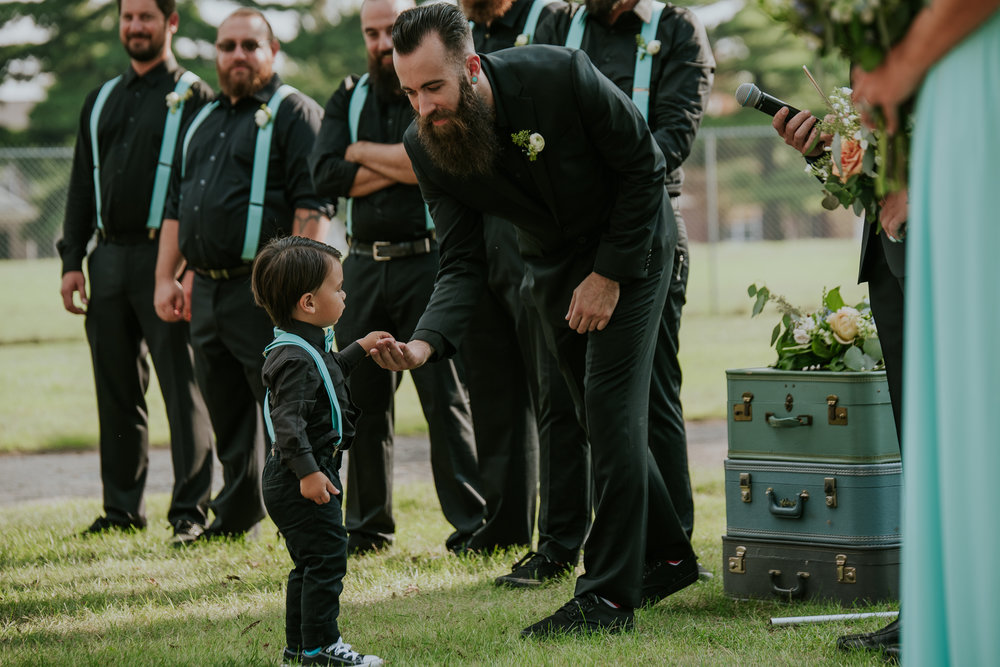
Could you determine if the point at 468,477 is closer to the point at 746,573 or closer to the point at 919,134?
the point at 746,573

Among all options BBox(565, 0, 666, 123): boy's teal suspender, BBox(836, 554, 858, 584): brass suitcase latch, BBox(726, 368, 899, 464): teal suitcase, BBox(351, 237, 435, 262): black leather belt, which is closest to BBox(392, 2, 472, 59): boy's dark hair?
BBox(565, 0, 666, 123): boy's teal suspender

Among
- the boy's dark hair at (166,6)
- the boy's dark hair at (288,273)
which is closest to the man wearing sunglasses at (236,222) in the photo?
the boy's dark hair at (166,6)

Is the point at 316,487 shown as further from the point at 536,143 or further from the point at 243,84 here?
the point at 243,84

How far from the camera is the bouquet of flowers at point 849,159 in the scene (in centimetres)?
337

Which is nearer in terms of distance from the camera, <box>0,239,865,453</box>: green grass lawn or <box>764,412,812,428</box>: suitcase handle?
<box>764,412,812,428</box>: suitcase handle

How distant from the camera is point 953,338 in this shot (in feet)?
7.86

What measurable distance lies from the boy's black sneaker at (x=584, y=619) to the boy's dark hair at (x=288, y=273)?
1324mm

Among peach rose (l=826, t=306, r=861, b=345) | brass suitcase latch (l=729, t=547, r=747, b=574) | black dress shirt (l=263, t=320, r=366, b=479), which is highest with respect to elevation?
peach rose (l=826, t=306, r=861, b=345)

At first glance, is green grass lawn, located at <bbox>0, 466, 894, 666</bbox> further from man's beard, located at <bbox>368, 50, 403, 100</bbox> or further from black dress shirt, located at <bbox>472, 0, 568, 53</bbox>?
black dress shirt, located at <bbox>472, 0, 568, 53</bbox>

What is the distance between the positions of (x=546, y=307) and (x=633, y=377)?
424 mm

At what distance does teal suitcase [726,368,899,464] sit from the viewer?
4.45 meters

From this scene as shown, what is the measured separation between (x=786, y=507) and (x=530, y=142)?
177cm

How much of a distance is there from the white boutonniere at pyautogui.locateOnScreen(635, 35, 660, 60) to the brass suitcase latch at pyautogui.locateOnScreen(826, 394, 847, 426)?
170cm

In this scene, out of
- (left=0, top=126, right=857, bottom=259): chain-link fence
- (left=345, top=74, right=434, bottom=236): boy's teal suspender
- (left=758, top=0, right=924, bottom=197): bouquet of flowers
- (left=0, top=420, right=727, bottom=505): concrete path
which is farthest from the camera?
(left=0, top=126, right=857, bottom=259): chain-link fence
